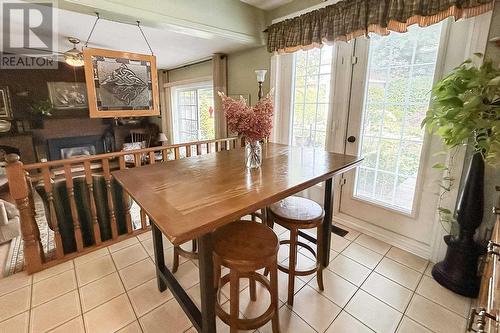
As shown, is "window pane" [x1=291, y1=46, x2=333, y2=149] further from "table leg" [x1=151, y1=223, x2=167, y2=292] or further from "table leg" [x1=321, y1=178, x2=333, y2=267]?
"table leg" [x1=151, y1=223, x2=167, y2=292]

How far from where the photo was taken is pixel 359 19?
2043 mm

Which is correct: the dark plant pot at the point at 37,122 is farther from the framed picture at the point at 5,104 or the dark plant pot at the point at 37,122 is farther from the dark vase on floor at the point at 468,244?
the dark vase on floor at the point at 468,244

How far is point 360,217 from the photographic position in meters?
2.55

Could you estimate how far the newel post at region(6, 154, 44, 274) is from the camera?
169 cm

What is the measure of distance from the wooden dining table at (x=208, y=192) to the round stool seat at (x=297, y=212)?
0.21m

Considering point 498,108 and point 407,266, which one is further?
point 407,266

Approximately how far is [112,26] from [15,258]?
2.75m

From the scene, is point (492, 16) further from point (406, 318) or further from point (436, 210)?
point (406, 318)

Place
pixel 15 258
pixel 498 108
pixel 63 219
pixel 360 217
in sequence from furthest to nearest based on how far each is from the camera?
pixel 360 217
pixel 15 258
pixel 63 219
pixel 498 108

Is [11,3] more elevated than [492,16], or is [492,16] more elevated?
[11,3]

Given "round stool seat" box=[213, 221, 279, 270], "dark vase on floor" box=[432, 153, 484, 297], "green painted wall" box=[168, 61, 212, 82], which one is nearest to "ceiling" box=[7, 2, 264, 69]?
"green painted wall" box=[168, 61, 212, 82]

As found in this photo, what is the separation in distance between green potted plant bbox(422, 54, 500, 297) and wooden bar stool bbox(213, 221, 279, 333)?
4.36 feet

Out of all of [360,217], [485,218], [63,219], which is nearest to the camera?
[485,218]

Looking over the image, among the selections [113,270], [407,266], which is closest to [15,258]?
[113,270]
